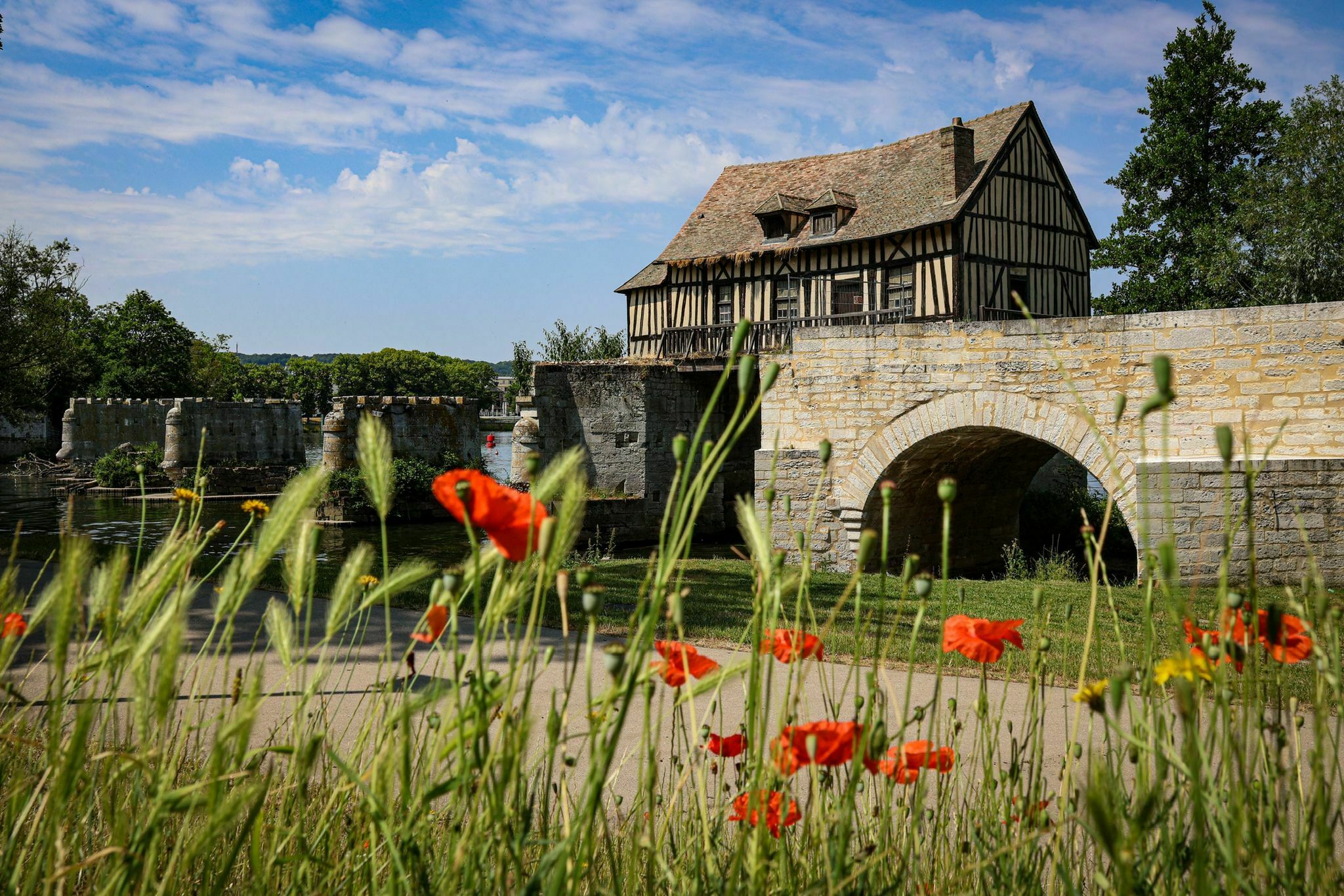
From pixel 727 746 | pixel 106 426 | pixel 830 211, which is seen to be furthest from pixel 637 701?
pixel 106 426

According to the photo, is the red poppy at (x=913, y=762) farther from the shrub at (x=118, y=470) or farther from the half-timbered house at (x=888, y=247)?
the shrub at (x=118, y=470)

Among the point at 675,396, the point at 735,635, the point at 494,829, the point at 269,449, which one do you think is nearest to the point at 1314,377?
the point at 735,635

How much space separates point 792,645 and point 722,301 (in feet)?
69.8

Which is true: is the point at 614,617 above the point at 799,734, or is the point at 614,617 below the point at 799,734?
below

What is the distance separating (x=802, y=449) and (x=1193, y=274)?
A: 1950cm

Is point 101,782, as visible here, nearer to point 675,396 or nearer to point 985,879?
point 985,879

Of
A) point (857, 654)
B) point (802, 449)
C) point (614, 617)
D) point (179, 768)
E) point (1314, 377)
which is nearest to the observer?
point (857, 654)

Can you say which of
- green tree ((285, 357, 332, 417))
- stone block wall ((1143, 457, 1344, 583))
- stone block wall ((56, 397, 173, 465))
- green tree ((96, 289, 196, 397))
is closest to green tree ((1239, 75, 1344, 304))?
stone block wall ((1143, 457, 1344, 583))

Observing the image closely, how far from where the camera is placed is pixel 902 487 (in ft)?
39.2

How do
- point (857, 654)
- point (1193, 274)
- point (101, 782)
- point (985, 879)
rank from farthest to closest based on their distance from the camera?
point (1193, 274) → point (101, 782) → point (985, 879) → point (857, 654)

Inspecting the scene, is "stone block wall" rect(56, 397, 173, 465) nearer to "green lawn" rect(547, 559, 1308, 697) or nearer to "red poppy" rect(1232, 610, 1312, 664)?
"green lawn" rect(547, 559, 1308, 697)

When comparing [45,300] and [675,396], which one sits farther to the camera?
[675,396]

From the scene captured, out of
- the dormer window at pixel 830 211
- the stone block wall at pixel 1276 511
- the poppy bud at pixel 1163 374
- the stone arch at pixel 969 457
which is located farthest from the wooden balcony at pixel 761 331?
the poppy bud at pixel 1163 374

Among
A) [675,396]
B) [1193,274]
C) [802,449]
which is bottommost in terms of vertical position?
[802,449]
